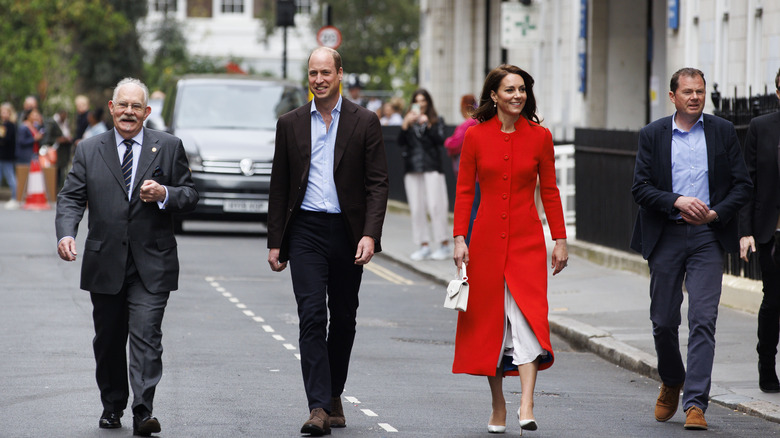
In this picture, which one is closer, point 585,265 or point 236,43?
point 585,265

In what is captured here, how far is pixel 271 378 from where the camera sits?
30.1 ft

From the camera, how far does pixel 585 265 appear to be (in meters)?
16.9

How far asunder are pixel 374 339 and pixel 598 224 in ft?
21.4

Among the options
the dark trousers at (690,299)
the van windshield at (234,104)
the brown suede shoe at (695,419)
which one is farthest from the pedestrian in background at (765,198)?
the van windshield at (234,104)

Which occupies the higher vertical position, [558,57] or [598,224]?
[558,57]

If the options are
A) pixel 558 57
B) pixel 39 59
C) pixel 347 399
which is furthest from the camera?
pixel 39 59

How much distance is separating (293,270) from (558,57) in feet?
59.5

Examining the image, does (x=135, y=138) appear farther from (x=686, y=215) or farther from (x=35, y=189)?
(x=35, y=189)

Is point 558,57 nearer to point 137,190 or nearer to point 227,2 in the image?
point 137,190

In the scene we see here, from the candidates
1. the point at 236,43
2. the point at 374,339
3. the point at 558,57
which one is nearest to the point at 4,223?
the point at 558,57

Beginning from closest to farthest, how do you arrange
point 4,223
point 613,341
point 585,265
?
1. point 613,341
2. point 585,265
3. point 4,223

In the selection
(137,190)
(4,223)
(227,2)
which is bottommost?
(4,223)

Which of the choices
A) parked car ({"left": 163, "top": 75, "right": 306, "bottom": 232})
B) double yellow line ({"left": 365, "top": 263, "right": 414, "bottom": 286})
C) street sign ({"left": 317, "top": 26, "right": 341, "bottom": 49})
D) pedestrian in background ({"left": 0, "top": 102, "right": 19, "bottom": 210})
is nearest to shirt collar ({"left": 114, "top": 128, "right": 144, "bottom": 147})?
double yellow line ({"left": 365, "top": 263, "right": 414, "bottom": 286})

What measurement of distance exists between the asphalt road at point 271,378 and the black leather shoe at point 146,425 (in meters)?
0.15
